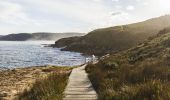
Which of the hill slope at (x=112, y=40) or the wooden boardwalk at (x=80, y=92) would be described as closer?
the wooden boardwalk at (x=80, y=92)

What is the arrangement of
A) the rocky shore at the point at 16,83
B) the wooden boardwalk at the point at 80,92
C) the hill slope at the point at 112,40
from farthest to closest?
the hill slope at the point at 112,40
the rocky shore at the point at 16,83
the wooden boardwalk at the point at 80,92

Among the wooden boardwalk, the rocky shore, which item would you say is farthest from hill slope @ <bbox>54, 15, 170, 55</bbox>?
the wooden boardwalk

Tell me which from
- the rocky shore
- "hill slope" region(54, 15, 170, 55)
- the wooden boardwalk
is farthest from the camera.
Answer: "hill slope" region(54, 15, 170, 55)

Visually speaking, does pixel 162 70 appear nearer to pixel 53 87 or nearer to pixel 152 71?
pixel 152 71

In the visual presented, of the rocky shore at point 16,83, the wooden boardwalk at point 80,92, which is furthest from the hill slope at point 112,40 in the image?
the wooden boardwalk at point 80,92

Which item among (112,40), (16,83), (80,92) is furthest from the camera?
(112,40)

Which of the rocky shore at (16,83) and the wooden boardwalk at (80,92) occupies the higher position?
the wooden boardwalk at (80,92)

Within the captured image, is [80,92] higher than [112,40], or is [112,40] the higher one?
[80,92]

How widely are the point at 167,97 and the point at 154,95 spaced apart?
61 cm

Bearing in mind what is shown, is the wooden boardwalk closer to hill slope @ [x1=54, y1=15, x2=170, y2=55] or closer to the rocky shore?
the rocky shore

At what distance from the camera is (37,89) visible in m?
16.8

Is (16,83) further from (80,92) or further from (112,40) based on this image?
(112,40)

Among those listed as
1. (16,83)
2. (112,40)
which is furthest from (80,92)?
(112,40)

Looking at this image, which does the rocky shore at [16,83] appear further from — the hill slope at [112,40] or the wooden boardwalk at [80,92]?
the hill slope at [112,40]
